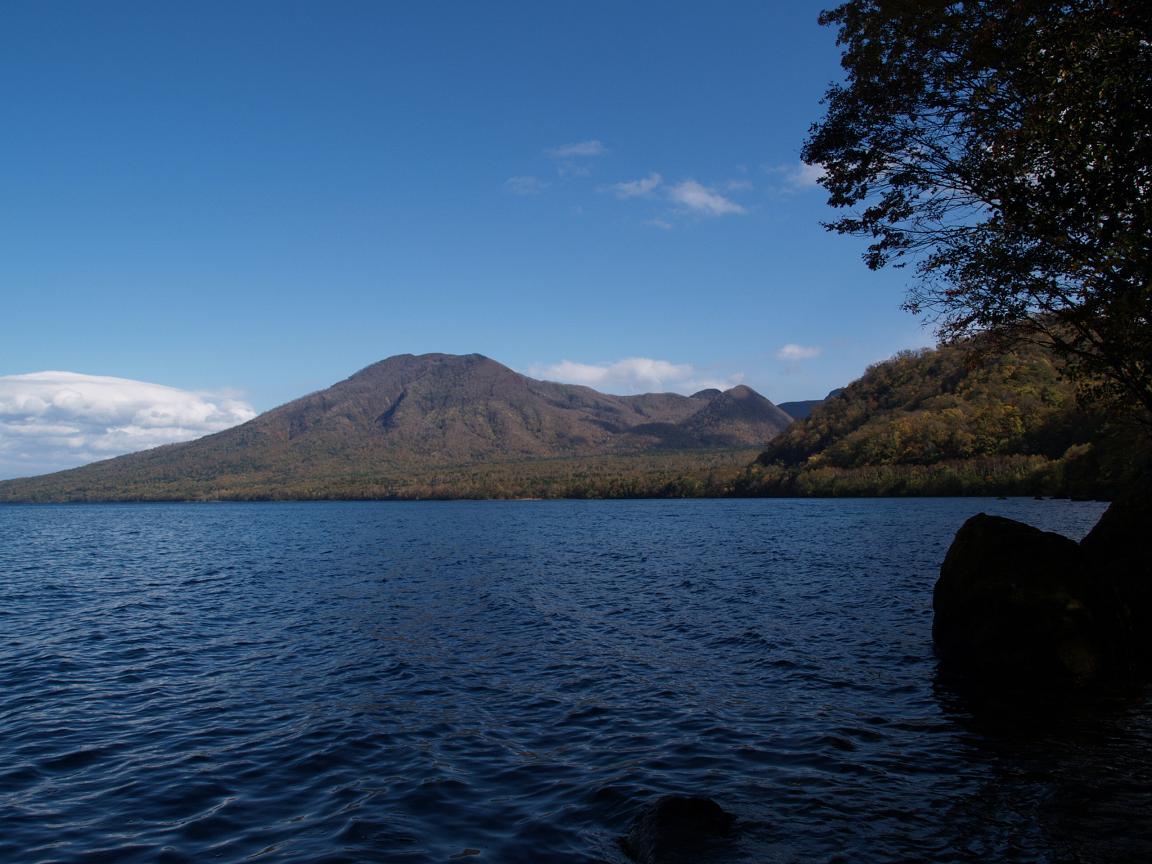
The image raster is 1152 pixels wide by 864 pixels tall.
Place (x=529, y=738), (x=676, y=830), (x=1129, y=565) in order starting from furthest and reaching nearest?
(x=1129, y=565), (x=529, y=738), (x=676, y=830)

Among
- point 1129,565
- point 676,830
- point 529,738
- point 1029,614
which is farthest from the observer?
point 1129,565

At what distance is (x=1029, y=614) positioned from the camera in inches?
745

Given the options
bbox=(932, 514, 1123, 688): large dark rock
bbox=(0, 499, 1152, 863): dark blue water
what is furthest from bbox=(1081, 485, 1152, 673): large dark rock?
bbox=(0, 499, 1152, 863): dark blue water

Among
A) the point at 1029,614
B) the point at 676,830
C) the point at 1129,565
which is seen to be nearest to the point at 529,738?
the point at 676,830

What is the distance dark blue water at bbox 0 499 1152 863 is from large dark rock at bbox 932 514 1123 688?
4.35ft

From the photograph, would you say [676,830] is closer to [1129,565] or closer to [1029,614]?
[1029,614]

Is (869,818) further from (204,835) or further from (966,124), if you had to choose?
(966,124)

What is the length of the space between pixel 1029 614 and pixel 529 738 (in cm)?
1355

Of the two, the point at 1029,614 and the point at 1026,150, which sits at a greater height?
the point at 1026,150

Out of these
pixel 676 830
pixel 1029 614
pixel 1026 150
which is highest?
pixel 1026 150

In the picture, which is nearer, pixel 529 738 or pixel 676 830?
pixel 676 830

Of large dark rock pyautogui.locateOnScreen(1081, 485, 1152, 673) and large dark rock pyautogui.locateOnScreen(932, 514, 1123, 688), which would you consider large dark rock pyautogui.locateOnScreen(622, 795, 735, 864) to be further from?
large dark rock pyautogui.locateOnScreen(1081, 485, 1152, 673)

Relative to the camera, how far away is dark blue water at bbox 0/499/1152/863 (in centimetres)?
1150

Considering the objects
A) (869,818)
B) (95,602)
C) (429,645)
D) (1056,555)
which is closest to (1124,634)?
(1056,555)
